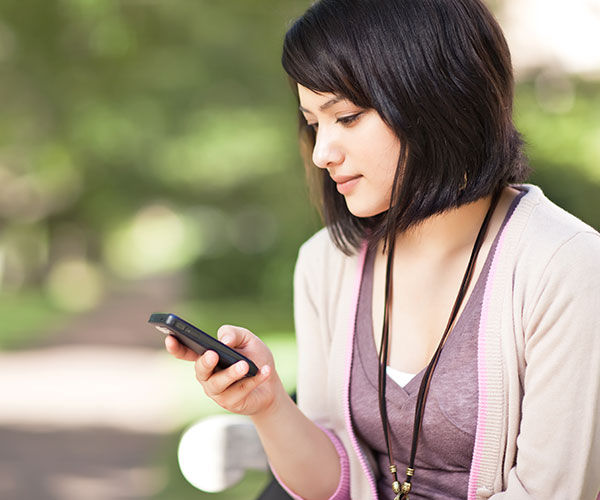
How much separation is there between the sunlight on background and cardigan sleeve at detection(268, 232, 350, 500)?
1550 millimetres

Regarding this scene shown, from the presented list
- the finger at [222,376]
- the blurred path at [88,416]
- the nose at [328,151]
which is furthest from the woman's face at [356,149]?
the blurred path at [88,416]

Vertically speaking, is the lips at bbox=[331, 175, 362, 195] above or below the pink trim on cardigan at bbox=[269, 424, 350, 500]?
above

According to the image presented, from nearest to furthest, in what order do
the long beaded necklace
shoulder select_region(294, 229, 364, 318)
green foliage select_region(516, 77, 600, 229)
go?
the long beaded necklace < shoulder select_region(294, 229, 364, 318) < green foliage select_region(516, 77, 600, 229)

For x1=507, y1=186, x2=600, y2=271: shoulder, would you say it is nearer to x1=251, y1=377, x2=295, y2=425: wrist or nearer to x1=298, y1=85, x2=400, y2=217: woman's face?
x1=298, y1=85, x2=400, y2=217: woman's face

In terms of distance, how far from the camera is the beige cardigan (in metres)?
1.90

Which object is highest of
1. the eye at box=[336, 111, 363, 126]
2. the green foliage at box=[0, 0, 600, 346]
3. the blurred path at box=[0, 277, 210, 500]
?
the eye at box=[336, 111, 363, 126]

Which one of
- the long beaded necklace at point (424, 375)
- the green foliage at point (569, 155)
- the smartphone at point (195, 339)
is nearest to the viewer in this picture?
the smartphone at point (195, 339)

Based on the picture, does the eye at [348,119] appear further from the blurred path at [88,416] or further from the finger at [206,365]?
the blurred path at [88,416]

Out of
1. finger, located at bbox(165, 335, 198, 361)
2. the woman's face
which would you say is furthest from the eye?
finger, located at bbox(165, 335, 198, 361)

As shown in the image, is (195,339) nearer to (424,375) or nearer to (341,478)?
(424,375)

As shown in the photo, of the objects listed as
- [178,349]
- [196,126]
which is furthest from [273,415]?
[196,126]

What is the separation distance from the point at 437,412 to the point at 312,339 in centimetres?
53

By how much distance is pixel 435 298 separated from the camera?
2.26 m

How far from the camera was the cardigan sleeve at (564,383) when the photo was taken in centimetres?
190
